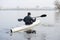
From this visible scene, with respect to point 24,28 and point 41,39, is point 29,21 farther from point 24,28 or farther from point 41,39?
point 41,39

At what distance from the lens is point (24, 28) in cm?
2217

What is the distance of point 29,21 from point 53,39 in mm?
4969

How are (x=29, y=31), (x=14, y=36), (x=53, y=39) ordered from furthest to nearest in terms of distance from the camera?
(x=29, y=31), (x=14, y=36), (x=53, y=39)

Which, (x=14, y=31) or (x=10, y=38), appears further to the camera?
(x=14, y=31)

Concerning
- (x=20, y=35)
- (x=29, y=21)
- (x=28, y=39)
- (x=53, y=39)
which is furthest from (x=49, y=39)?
(x=29, y=21)

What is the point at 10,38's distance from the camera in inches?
766

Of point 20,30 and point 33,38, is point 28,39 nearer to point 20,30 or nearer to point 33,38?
point 33,38

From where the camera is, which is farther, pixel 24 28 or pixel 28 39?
pixel 24 28

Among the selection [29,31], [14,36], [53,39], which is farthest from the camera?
[29,31]

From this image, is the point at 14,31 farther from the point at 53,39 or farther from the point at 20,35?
the point at 53,39

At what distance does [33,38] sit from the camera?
62.2ft

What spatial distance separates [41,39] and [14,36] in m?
3.04

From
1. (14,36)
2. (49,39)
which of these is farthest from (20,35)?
(49,39)

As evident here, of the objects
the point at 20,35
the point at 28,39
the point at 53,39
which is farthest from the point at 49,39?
the point at 20,35
